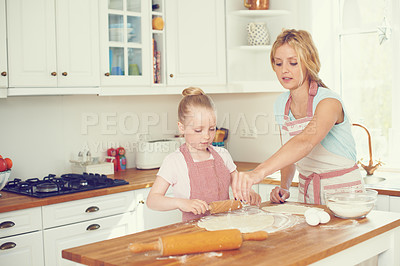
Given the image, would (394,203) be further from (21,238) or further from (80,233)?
(21,238)

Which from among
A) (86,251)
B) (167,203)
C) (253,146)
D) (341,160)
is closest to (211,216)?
(167,203)

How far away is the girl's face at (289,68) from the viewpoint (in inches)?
93.2

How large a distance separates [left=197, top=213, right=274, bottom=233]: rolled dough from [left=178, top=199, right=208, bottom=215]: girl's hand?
0.14 ft

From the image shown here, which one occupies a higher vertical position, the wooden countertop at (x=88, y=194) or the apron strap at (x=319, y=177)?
the apron strap at (x=319, y=177)

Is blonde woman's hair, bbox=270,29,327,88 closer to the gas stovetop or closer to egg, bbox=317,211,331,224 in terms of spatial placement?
egg, bbox=317,211,331,224

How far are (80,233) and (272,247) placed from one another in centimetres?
158

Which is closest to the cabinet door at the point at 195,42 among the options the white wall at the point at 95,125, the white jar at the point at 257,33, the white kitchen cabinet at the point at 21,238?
the white jar at the point at 257,33

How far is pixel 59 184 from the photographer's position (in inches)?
118

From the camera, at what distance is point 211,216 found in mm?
2012

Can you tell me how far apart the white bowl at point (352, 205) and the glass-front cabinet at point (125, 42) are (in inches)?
71.1

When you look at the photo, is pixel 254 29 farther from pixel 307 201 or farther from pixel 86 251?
pixel 86 251

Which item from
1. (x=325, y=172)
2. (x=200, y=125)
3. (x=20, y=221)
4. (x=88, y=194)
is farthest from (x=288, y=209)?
(x=20, y=221)

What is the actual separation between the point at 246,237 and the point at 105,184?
5.22ft

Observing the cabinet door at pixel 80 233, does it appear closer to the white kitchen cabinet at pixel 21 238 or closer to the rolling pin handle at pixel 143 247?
the white kitchen cabinet at pixel 21 238
